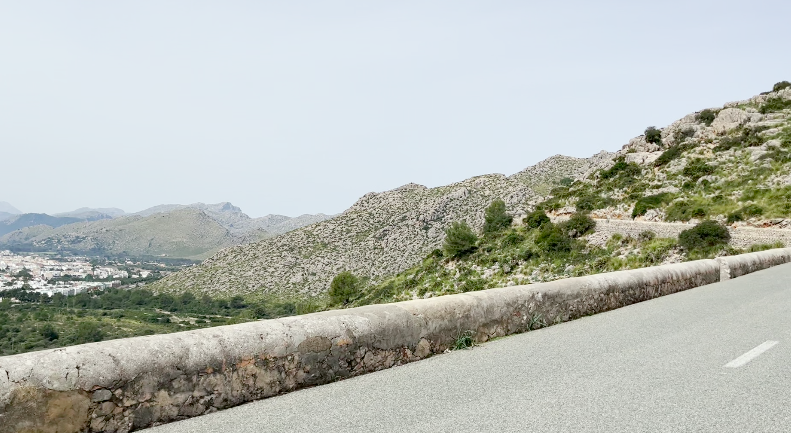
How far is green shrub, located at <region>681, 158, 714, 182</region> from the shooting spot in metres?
53.6

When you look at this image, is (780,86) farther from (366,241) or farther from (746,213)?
(366,241)

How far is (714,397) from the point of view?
4.84 m

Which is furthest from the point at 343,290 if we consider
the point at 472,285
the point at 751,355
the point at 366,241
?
the point at 751,355

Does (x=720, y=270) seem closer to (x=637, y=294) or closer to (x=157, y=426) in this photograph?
(x=637, y=294)

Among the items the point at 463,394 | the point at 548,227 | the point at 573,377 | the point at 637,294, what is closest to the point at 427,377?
the point at 463,394

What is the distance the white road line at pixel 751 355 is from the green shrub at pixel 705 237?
3288 cm

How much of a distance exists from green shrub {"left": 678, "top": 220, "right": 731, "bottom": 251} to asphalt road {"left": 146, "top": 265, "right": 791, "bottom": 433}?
31.9 metres

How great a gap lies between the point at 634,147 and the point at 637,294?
255 ft

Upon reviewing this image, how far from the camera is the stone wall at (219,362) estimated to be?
3912mm

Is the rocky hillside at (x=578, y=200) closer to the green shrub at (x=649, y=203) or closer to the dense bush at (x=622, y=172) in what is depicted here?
the green shrub at (x=649, y=203)

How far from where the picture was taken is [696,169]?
5575cm

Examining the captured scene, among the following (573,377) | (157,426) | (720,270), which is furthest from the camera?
(720,270)

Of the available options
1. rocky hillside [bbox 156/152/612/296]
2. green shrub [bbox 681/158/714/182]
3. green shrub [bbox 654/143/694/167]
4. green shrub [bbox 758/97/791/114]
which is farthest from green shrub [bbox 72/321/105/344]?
green shrub [bbox 758/97/791/114]

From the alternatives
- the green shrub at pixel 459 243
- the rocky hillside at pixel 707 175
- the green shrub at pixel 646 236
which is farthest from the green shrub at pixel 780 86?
the green shrub at pixel 646 236
